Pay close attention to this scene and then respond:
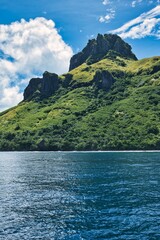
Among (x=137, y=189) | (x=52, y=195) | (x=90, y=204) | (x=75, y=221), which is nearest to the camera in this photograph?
(x=75, y=221)

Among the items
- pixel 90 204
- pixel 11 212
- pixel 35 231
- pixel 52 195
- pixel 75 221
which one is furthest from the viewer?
pixel 52 195

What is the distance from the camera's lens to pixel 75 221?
45.9 m

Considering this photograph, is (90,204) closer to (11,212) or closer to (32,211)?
(32,211)

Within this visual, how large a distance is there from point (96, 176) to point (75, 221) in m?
47.7

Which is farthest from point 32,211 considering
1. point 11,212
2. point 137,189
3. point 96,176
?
point 96,176

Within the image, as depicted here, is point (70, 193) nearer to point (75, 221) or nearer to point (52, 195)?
point (52, 195)

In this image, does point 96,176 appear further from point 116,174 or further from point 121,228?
point 121,228

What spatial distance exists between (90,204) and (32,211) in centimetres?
1087

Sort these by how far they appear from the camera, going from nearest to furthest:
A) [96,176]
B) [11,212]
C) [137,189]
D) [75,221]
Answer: [75,221]
[11,212]
[137,189]
[96,176]

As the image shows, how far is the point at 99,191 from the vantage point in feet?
225

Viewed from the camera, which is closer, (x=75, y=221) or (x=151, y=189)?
(x=75, y=221)

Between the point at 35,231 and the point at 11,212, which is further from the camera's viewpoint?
the point at 11,212

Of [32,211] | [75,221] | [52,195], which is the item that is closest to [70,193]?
[52,195]

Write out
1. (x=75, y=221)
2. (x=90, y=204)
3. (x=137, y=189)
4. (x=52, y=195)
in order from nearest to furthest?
(x=75, y=221), (x=90, y=204), (x=52, y=195), (x=137, y=189)
